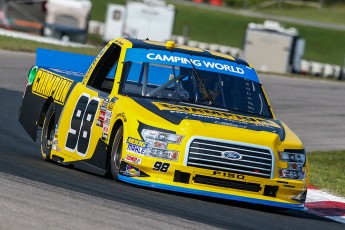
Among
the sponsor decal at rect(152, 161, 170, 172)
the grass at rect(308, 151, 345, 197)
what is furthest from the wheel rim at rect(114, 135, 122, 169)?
the grass at rect(308, 151, 345, 197)

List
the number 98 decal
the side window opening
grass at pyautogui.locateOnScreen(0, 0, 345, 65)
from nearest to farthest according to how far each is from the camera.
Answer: the number 98 decal → the side window opening → grass at pyautogui.locateOnScreen(0, 0, 345, 65)

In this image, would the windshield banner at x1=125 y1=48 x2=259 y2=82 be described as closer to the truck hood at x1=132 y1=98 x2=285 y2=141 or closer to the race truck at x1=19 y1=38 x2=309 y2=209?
the race truck at x1=19 y1=38 x2=309 y2=209

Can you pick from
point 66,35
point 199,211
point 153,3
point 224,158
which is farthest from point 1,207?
point 153,3

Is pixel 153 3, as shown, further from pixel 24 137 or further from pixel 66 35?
pixel 24 137

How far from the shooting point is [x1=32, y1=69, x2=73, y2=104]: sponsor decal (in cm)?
1200

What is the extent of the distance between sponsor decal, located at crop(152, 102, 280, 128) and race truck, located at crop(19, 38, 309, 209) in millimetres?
18

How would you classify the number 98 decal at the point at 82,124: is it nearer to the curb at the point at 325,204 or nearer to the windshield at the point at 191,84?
the windshield at the point at 191,84

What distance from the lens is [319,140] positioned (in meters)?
19.5

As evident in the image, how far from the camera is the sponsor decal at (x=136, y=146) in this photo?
9.86 metres

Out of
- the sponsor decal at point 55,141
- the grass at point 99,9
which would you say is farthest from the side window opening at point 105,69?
the grass at point 99,9

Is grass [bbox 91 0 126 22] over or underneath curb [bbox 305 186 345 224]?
underneath

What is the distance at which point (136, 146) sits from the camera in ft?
32.5

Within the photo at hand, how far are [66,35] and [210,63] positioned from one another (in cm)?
3119

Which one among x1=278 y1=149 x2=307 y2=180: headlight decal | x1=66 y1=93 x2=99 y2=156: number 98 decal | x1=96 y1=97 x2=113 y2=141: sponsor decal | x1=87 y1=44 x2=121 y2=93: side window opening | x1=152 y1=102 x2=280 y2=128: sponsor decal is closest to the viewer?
x1=278 y1=149 x2=307 y2=180: headlight decal
